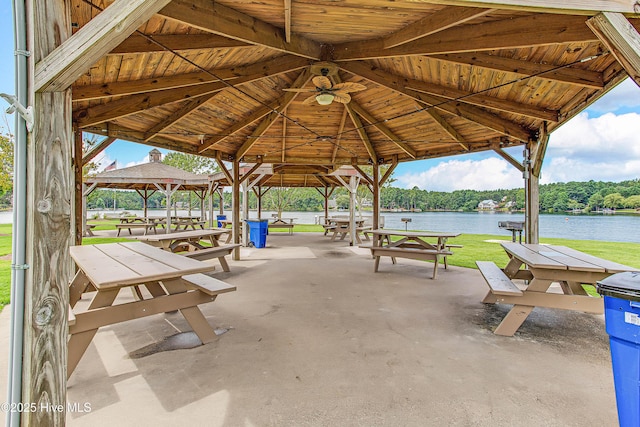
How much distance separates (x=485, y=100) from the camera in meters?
4.50

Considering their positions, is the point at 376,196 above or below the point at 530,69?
below

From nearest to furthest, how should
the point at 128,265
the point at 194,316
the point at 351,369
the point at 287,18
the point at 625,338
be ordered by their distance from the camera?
the point at 625,338 → the point at 351,369 → the point at 128,265 → the point at 194,316 → the point at 287,18

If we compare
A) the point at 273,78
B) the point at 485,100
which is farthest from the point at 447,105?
the point at 273,78

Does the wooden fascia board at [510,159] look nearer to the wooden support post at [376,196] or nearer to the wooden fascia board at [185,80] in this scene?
the wooden support post at [376,196]

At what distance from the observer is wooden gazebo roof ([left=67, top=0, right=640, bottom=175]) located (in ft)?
9.04

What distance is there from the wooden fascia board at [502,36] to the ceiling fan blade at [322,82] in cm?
65

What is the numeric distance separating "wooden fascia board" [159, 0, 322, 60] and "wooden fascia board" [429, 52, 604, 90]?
1.83m

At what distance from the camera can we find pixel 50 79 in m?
1.36

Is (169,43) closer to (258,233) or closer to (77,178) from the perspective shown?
(77,178)

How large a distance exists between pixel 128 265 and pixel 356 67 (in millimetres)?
3674

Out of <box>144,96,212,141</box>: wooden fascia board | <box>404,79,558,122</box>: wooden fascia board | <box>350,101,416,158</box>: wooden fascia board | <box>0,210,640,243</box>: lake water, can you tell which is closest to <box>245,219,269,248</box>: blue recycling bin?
<box>144,96,212,141</box>: wooden fascia board

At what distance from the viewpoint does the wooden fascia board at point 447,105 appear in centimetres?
432

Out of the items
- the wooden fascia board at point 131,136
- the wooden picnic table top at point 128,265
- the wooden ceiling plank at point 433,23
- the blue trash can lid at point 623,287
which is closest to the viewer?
the blue trash can lid at point 623,287

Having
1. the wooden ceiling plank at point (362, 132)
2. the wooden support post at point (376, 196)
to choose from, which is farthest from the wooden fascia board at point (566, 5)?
the wooden support post at point (376, 196)
